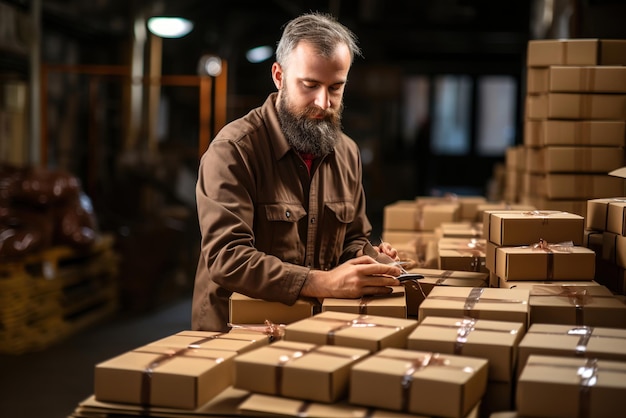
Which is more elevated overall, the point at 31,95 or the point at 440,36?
the point at 440,36

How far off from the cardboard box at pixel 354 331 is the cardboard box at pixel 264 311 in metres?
0.33

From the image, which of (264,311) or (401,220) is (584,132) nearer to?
(401,220)

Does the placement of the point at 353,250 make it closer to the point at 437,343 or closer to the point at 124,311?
the point at 437,343

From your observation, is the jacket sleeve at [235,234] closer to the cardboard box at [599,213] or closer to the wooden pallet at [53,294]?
the cardboard box at [599,213]

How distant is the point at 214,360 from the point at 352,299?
2.28ft

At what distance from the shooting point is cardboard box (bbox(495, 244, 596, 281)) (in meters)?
2.88

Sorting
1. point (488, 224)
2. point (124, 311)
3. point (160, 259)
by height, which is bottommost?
point (124, 311)

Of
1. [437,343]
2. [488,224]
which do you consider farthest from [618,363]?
[488,224]

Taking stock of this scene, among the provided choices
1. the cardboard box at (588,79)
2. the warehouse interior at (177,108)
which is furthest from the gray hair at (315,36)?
the warehouse interior at (177,108)

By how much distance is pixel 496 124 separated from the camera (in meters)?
18.2

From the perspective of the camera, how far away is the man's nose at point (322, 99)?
3.07 meters

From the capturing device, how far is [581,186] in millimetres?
4027

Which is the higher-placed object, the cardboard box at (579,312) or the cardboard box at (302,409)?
the cardboard box at (579,312)

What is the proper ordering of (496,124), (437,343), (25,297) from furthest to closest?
(496,124)
(25,297)
(437,343)
